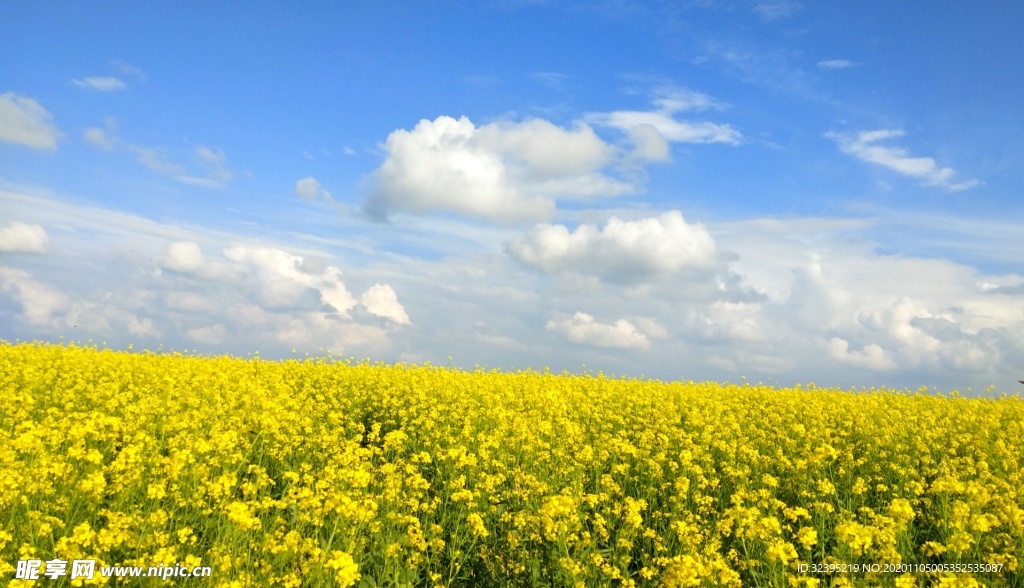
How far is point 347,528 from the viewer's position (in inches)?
225

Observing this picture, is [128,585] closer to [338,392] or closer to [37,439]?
[37,439]

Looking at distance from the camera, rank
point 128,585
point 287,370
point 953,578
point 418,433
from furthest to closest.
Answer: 1. point 287,370
2. point 418,433
3. point 128,585
4. point 953,578

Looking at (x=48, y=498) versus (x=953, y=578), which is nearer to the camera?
(x=953, y=578)

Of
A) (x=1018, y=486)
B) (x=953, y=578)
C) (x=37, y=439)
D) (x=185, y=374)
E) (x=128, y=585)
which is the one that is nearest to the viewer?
(x=953, y=578)

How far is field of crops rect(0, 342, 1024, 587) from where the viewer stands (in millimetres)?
5207

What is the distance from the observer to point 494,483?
7.08 m

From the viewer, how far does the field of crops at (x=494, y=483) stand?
521 centimetres

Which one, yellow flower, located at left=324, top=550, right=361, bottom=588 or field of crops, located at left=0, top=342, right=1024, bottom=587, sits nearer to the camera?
yellow flower, located at left=324, top=550, right=361, bottom=588

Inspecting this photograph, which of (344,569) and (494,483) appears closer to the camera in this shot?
(344,569)

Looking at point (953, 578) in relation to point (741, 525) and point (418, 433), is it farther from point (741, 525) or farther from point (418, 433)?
point (418, 433)

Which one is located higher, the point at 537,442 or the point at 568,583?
the point at 537,442

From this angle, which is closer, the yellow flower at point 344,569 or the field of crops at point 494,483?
the yellow flower at point 344,569

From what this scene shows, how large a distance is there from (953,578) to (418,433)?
775 cm

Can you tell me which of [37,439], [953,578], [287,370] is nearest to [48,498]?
[37,439]
